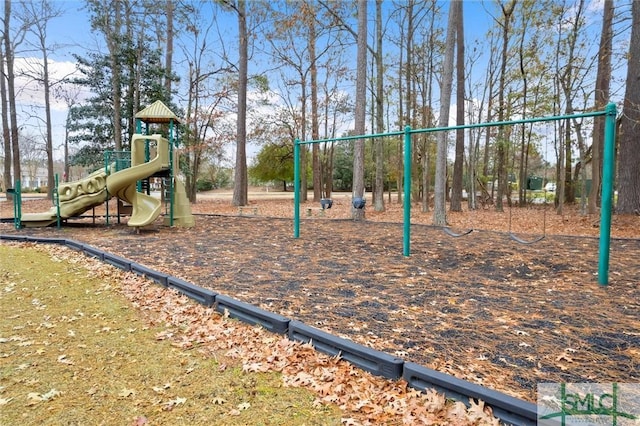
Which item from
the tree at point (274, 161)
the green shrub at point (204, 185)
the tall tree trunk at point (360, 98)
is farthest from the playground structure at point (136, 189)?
the green shrub at point (204, 185)

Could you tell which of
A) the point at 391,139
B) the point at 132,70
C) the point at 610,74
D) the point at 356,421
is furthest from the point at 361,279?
the point at 391,139

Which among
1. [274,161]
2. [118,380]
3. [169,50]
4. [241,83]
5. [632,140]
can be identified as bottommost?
[118,380]

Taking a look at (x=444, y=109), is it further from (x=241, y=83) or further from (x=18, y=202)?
(x=18, y=202)

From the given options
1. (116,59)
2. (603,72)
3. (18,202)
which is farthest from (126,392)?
(116,59)

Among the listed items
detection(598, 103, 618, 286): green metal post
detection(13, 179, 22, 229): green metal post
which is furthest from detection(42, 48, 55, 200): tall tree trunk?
detection(598, 103, 618, 286): green metal post

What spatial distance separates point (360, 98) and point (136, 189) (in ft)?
20.2

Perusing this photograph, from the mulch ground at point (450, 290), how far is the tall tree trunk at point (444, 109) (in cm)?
145

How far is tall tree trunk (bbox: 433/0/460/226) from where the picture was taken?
9000mm

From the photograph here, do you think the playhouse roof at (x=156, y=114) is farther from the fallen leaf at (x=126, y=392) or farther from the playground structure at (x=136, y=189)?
the fallen leaf at (x=126, y=392)

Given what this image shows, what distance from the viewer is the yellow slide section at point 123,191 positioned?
26.9 feet

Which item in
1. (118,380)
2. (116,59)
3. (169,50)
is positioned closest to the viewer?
(118,380)

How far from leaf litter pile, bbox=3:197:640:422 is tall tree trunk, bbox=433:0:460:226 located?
1.46 m

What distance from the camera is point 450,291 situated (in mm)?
3955

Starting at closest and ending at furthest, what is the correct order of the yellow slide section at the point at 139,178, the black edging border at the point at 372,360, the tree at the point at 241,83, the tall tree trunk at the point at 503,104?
the black edging border at the point at 372,360
the yellow slide section at the point at 139,178
the tall tree trunk at the point at 503,104
the tree at the point at 241,83
